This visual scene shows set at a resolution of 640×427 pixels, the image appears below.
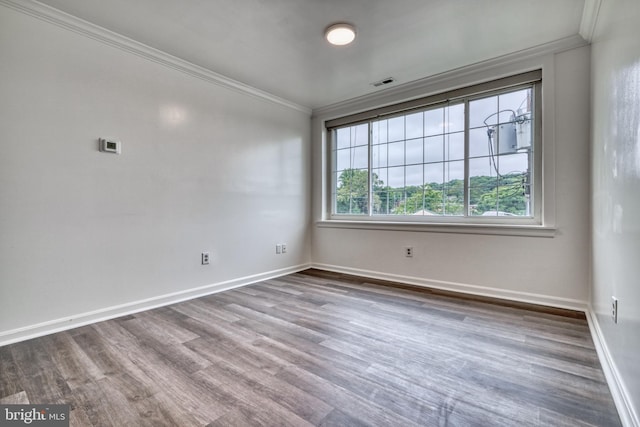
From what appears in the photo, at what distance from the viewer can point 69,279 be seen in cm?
227

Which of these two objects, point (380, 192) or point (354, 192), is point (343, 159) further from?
point (380, 192)

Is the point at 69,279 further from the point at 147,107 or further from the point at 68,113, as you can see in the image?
the point at 147,107

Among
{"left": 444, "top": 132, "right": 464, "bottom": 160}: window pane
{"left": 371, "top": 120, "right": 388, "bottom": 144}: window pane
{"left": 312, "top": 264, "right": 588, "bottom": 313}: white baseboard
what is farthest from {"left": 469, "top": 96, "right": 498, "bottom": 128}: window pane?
{"left": 312, "top": 264, "right": 588, "bottom": 313}: white baseboard

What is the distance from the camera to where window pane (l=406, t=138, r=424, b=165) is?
363cm

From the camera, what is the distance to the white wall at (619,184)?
123cm

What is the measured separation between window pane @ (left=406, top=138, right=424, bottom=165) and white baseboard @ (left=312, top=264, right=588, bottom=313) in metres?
1.41

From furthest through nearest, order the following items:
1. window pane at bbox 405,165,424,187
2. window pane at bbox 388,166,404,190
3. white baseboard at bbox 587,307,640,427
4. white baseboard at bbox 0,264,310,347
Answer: window pane at bbox 388,166,404,190
window pane at bbox 405,165,424,187
white baseboard at bbox 0,264,310,347
white baseboard at bbox 587,307,640,427

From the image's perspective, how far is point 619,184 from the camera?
4.91ft

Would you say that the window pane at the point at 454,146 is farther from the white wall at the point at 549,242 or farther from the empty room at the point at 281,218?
the white wall at the point at 549,242

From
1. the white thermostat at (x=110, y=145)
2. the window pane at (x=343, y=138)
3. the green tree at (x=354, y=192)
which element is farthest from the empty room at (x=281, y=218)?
the window pane at (x=343, y=138)

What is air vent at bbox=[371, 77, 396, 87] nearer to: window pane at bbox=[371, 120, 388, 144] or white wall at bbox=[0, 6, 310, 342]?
window pane at bbox=[371, 120, 388, 144]

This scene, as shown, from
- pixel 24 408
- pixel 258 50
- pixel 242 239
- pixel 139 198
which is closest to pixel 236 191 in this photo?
pixel 242 239

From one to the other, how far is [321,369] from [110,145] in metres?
2.37

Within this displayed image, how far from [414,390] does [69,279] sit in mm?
2534
